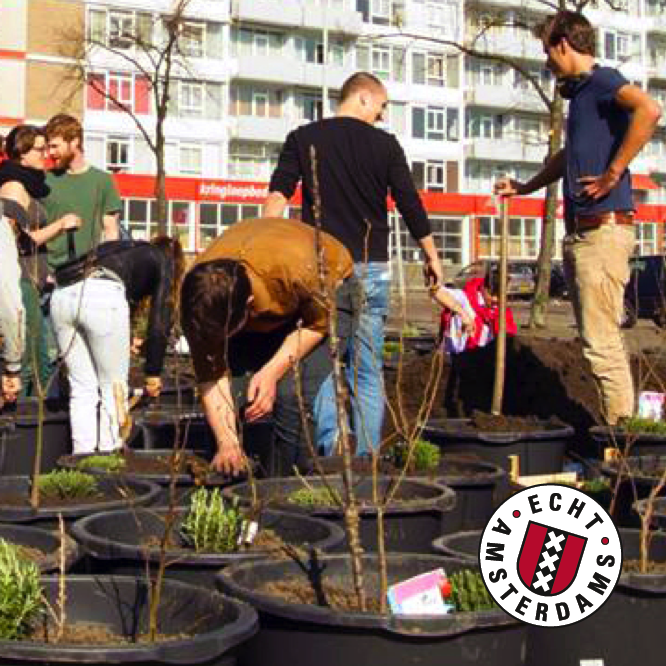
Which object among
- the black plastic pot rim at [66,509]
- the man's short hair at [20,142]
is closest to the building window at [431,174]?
the man's short hair at [20,142]

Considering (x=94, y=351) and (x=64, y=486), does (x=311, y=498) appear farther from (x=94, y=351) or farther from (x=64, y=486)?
(x=94, y=351)

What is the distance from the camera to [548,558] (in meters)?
2.47

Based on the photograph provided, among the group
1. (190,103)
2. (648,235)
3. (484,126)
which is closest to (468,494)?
(190,103)

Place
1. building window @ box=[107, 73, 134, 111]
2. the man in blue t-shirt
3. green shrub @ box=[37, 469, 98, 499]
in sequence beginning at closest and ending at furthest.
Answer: green shrub @ box=[37, 469, 98, 499] → the man in blue t-shirt → building window @ box=[107, 73, 134, 111]

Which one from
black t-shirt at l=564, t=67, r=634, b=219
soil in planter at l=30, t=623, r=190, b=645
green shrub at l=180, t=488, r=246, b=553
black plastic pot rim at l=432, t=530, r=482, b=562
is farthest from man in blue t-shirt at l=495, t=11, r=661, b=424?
soil in planter at l=30, t=623, r=190, b=645

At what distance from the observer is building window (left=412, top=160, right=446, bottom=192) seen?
63844mm

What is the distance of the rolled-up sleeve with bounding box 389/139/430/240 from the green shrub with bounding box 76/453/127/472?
6.06ft

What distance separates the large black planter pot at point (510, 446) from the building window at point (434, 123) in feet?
194

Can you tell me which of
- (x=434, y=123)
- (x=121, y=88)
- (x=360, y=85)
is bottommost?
(x=360, y=85)

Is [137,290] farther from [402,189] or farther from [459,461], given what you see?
[459,461]

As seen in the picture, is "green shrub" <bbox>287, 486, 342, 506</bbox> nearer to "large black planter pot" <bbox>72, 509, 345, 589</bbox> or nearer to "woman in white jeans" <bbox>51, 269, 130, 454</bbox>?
"large black planter pot" <bbox>72, 509, 345, 589</bbox>

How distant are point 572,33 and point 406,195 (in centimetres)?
102

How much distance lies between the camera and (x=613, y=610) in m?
3.12

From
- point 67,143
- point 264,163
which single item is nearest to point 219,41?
point 264,163
